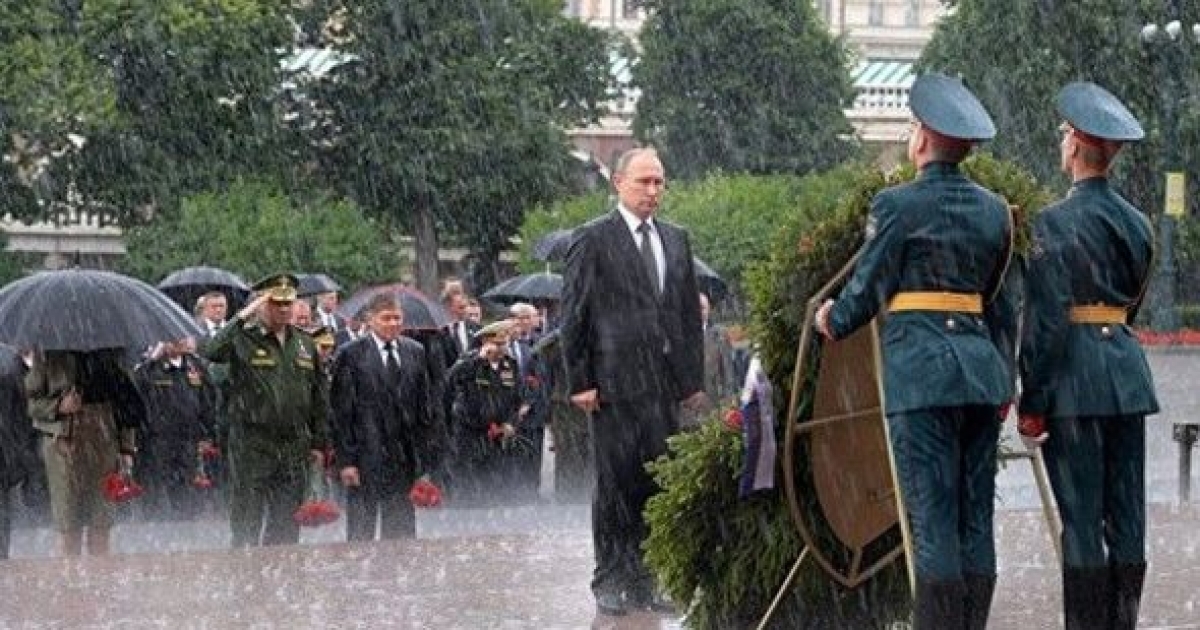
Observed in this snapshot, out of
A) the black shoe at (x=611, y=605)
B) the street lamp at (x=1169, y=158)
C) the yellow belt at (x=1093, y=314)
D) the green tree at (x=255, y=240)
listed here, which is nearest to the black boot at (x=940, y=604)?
the yellow belt at (x=1093, y=314)

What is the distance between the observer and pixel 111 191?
189 feet

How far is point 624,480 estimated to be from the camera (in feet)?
36.4

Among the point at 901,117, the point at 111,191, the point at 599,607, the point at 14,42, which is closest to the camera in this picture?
the point at 599,607

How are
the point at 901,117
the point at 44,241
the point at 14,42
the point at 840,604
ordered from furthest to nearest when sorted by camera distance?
the point at 901,117 < the point at 44,241 < the point at 14,42 < the point at 840,604

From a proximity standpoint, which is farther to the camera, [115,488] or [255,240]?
[255,240]

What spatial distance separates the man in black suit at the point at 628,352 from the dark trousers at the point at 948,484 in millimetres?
2350

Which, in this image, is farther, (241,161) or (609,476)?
(241,161)

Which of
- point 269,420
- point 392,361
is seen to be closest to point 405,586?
point 269,420

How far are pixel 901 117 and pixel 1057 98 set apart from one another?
77188 millimetres

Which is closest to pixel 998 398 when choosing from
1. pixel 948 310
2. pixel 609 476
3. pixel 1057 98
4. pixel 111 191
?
pixel 948 310

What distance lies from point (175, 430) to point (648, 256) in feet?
32.2

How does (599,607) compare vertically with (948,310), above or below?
below

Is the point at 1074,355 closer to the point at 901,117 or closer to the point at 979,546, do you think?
the point at 979,546

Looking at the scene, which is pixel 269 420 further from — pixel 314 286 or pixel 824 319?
pixel 314 286
